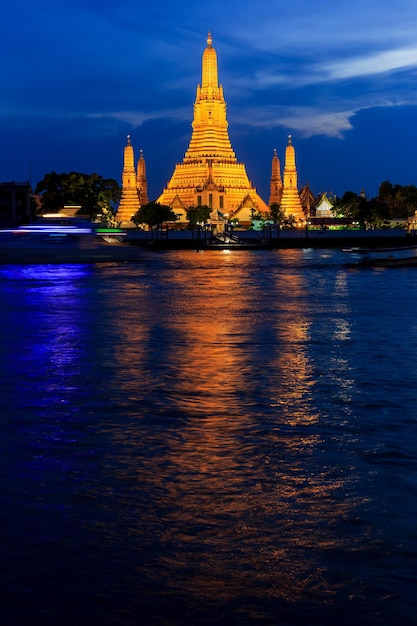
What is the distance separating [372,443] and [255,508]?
7.18ft

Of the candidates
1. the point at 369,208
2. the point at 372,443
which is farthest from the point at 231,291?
the point at 369,208

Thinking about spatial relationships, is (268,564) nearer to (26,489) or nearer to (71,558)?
(71,558)

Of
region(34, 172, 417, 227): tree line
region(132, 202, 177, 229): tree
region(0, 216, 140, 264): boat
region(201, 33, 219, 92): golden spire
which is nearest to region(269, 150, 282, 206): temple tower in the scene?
region(34, 172, 417, 227): tree line

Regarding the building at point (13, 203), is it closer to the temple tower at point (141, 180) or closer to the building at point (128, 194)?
the building at point (128, 194)

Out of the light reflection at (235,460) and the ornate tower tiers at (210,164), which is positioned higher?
the ornate tower tiers at (210,164)

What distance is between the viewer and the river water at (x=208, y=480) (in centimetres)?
477

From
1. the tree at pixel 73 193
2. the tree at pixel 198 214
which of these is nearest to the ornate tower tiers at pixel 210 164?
the tree at pixel 198 214

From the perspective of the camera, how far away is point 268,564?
5176 mm

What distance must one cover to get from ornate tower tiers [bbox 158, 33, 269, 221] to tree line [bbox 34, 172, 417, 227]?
5320 mm

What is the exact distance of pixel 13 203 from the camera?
10225 cm

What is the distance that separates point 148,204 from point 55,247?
107m

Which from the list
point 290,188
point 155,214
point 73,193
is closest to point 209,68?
point 290,188

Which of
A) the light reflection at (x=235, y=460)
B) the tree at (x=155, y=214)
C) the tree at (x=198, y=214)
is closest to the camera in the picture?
the light reflection at (x=235, y=460)

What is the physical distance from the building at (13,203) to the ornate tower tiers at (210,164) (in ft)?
217
